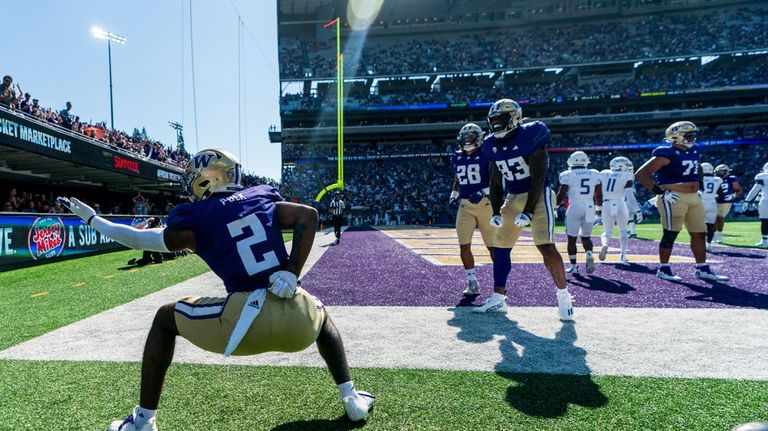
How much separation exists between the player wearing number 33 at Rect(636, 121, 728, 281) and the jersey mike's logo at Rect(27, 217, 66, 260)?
468 inches

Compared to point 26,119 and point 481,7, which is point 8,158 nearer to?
point 26,119

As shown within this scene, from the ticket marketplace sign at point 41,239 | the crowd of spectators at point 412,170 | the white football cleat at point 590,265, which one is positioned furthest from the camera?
the crowd of spectators at point 412,170

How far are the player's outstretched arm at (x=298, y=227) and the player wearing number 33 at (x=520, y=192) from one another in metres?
2.47

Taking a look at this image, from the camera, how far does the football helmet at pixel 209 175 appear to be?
2047mm

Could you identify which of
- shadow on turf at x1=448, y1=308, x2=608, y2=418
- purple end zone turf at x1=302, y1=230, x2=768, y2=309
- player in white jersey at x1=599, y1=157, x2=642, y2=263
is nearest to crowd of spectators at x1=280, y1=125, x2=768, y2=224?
player in white jersey at x1=599, y1=157, x2=642, y2=263

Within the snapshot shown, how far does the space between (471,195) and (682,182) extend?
10.3 ft

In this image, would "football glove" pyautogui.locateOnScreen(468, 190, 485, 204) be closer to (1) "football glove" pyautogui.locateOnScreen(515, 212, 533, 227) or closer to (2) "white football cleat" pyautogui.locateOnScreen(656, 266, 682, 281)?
(1) "football glove" pyautogui.locateOnScreen(515, 212, 533, 227)

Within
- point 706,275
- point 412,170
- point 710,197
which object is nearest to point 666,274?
point 706,275

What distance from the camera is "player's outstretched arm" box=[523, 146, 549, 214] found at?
155 inches

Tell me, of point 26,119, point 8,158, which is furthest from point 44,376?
point 8,158

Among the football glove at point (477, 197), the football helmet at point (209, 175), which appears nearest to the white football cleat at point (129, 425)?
the football helmet at point (209, 175)

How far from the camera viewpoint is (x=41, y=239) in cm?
927

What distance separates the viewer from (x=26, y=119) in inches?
463

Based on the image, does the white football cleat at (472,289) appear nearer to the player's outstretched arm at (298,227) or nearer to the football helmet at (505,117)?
the football helmet at (505,117)
